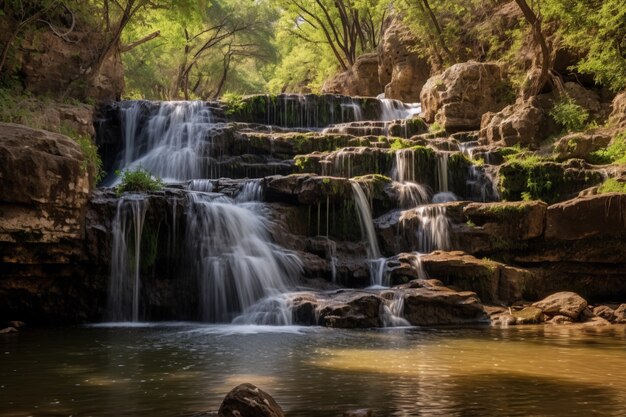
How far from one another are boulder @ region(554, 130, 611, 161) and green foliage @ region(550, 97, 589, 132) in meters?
1.25

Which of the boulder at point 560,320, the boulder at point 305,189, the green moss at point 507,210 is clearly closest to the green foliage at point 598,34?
the green moss at point 507,210

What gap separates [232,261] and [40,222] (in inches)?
163

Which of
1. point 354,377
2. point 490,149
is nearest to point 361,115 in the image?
Answer: point 490,149

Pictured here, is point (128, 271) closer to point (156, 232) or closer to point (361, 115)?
point (156, 232)

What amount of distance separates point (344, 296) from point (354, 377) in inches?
231

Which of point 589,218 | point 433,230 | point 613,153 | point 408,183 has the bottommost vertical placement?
point 433,230

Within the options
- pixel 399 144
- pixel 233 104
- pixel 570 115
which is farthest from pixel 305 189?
pixel 570 115

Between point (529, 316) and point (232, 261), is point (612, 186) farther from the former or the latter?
point (232, 261)

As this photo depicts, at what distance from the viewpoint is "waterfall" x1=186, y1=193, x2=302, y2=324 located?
44.6 ft

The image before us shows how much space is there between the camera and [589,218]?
15055 mm

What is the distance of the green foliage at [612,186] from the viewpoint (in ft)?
53.5

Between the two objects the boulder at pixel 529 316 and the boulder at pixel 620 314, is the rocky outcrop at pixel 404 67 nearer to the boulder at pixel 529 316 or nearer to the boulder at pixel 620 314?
the boulder at pixel 620 314

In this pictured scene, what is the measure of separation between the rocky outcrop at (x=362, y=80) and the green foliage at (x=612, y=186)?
18.6 m

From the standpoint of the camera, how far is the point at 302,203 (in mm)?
16266
